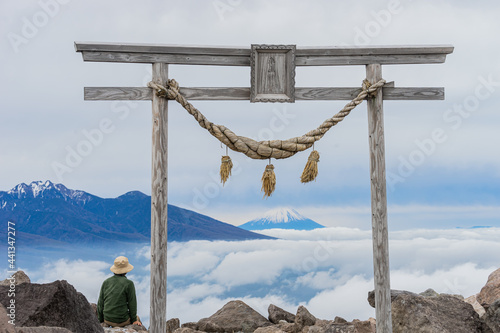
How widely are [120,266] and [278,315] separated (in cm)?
288

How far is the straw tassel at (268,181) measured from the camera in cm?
678

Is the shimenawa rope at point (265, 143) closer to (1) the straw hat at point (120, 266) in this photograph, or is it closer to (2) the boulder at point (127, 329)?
(1) the straw hat at point (120, 266)

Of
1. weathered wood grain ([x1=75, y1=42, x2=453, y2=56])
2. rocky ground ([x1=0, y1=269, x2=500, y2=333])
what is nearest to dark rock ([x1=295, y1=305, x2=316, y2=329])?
rocky ground ([x1=0, y1=269, x2=500, y2=333])

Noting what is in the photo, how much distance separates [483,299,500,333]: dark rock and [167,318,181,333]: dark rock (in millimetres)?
4472

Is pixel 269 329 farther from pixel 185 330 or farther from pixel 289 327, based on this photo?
pixel 185 330

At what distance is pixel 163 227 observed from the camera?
669 centimetres

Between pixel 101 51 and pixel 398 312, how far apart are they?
509cm

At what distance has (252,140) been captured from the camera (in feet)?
22.3

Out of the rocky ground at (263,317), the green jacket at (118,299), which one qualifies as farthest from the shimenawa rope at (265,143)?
the rocky ground at (263,317)

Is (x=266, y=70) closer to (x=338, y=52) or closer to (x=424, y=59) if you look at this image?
(x=338, y=52)

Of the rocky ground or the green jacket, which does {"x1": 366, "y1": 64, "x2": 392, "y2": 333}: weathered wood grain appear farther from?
the green jacket

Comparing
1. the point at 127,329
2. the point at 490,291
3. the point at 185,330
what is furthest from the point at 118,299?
the point at 490,291

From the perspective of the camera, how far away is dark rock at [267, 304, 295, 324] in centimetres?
891

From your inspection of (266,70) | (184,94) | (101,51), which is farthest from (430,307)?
(101,51)
